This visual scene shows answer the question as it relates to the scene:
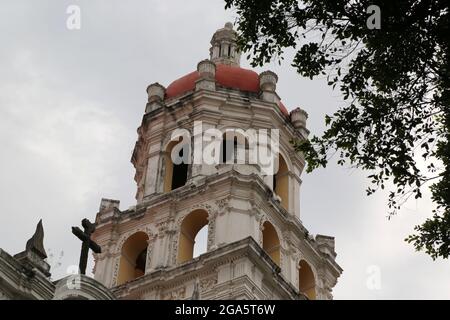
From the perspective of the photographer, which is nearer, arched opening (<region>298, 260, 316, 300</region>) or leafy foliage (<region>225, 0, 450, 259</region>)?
leafy foliage (<region>225, 0, 450, 259</region>)

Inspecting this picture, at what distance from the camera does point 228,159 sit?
105 ft

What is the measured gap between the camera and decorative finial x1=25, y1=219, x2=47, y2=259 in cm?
1756

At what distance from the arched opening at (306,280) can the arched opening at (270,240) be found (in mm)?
1373

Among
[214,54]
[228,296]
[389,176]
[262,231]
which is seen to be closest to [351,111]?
[389,176]

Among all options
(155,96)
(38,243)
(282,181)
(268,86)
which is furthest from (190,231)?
(38,243)

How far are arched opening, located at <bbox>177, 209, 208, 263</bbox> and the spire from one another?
26.9ft

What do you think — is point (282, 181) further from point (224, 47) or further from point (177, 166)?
point (224, 47)

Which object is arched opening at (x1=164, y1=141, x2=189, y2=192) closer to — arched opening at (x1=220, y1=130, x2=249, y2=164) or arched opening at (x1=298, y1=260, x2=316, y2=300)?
arched opening at (x1=220, y1=130, x2=249, y2=164)

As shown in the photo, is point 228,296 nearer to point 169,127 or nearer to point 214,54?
point 169,127

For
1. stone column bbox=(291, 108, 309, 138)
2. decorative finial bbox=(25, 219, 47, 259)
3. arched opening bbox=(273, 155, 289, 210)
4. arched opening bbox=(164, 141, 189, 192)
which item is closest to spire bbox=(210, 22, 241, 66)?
stone column bbox=(291, 108, 309, 138)

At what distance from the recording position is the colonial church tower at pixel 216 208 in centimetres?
2758
